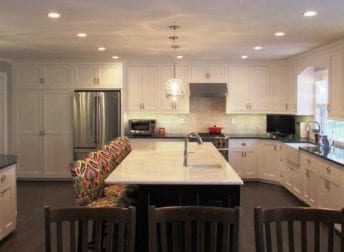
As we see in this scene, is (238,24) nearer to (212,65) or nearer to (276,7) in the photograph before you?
(276,7)

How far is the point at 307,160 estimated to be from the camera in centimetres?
543

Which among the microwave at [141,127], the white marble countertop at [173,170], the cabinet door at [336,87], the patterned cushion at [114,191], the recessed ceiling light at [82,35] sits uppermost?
the recessed ceiling light at [82,35]

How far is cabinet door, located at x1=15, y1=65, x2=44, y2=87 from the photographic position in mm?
7492

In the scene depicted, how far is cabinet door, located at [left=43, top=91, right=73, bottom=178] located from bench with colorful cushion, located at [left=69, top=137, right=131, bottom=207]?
11.2 feet

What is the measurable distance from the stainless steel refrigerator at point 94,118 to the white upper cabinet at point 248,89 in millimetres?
2278

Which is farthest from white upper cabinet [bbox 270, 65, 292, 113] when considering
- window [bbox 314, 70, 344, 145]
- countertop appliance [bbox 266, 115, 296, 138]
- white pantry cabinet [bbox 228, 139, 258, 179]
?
white pantry cabinet [bbox 228, 139, 258, 179]

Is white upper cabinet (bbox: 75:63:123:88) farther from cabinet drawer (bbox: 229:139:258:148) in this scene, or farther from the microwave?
cabinet drawer (bbox: 229:139:258:148)

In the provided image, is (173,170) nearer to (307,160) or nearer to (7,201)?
(7,201)

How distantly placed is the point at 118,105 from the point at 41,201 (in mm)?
2302

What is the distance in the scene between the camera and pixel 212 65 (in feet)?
24.9

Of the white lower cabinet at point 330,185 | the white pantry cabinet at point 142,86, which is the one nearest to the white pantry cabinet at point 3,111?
the white pantry cabinet at point 142,86

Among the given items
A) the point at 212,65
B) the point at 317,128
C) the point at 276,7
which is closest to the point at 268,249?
the point at 276,7

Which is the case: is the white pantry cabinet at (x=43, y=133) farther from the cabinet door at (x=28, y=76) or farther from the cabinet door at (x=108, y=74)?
the cabinet door at (x=108, y=74)

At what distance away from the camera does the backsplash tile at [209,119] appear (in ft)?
26.0
